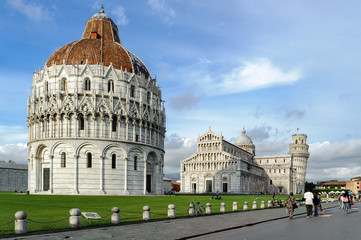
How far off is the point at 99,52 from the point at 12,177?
43535mm

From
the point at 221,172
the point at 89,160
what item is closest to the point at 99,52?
the point at 89,160

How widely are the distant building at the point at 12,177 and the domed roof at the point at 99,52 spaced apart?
35913 mm

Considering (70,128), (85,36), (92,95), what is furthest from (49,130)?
(85,36)

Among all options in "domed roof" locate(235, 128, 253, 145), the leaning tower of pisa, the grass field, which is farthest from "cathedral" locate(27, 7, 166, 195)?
the leaning tower of pisa

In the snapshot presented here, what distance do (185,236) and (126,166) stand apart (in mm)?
40246

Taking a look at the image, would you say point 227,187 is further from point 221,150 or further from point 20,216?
point 20,216

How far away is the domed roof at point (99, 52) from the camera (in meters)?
56.2

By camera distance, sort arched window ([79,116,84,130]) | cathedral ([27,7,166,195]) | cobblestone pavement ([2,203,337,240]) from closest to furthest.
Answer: cobblestone pavement ([2,203,337,240])
cathedral ([27,7,166,195])
arched window ([79,116,84,130])

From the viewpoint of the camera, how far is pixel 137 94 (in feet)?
189

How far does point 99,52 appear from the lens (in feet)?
188

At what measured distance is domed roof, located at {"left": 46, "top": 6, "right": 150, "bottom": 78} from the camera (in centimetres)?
5625

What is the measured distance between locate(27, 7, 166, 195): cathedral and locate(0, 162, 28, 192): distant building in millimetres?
29734

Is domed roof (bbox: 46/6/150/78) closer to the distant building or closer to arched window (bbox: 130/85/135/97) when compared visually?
arched window (bbox: 130/85/135/97)

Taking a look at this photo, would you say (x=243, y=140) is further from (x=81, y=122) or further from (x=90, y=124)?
(x=81, y=122)
